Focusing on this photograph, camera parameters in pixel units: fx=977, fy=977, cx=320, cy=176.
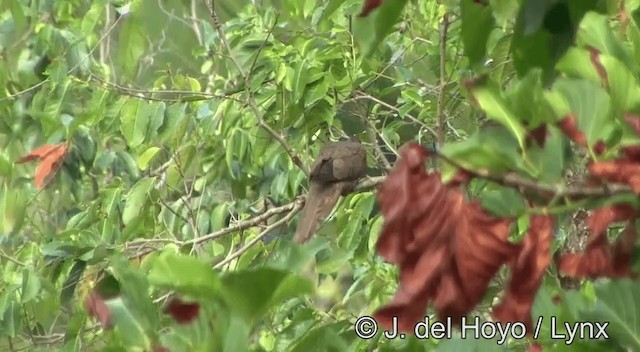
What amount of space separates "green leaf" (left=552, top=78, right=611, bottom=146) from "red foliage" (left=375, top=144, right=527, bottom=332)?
8cm

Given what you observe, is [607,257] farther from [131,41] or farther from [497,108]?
[131,41]

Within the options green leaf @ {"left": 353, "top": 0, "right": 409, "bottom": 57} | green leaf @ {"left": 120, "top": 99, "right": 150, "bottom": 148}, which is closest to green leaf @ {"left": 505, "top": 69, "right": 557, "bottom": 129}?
green leaf @ {"left": 353, "top": 0, "right": 409, "bottom": 57}

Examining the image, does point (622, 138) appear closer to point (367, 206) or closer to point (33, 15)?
point (367, 206)

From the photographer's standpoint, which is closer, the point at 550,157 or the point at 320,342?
the point at 550,157

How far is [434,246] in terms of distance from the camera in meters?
0.56

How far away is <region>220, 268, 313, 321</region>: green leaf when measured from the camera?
0.55 metres

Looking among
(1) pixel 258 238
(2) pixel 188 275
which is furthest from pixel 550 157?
(1) pixel 258 238

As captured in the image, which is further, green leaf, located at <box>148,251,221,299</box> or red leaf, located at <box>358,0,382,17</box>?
red leaf, located at <box>358,0,382,17</box>

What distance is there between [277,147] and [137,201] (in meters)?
0.35

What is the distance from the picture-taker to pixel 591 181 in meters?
0.60

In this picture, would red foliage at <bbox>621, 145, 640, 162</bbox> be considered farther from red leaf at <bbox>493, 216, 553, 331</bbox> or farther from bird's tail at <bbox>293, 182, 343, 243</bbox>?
bird's tail at <bbox>293, 182, 343, 243</bbox>

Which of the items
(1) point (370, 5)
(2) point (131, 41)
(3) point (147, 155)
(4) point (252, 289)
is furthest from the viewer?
(3) point (147, 155)

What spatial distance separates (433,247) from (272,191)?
1.94 metres

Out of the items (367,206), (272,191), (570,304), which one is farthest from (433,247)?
(272,191)
